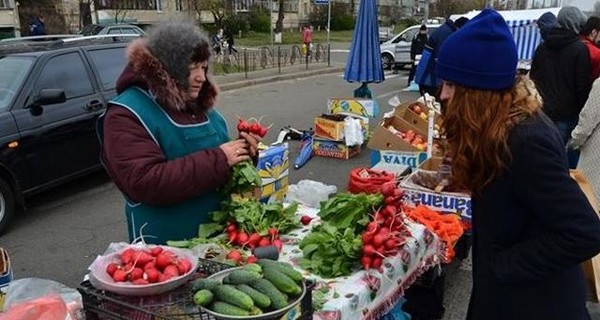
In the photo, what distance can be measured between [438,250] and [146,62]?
2.03 metres

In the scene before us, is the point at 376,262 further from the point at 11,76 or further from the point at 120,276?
the point at 11,76

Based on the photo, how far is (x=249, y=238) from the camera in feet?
8.34

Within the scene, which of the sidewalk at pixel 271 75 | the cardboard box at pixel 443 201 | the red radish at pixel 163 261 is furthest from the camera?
the sidewalk at pixel 271 75

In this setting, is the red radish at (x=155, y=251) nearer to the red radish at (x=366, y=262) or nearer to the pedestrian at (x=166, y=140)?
the pedestrian at (x=166, y=140)

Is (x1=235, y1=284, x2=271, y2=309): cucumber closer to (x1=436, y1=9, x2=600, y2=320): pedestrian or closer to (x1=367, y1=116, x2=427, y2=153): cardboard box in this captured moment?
(x1=436, y1=9, x2=600, y2=320): pedestrian

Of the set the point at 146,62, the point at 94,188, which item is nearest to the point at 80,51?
the point at 94,188

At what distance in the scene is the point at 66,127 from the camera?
5.78 m

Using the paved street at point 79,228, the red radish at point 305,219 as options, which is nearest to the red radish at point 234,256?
the red radish at point 305,219

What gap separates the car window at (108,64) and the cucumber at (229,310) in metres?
5.36

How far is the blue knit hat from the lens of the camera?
171 cm

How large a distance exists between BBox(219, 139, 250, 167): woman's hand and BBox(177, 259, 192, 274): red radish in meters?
0.64

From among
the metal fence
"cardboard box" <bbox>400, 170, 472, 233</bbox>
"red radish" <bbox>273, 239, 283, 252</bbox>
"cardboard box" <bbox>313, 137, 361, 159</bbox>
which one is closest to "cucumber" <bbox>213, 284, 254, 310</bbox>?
"red radish" <bbox>273, 239, 283, 252</bbox>

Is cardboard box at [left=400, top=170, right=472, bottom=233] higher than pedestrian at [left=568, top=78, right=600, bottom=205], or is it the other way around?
pedestrian at [left=568, top=78, right=600, bottom=205]

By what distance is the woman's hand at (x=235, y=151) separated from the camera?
8.11 ft
